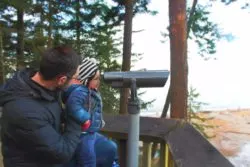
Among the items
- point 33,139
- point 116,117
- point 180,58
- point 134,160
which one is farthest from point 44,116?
point 180,58

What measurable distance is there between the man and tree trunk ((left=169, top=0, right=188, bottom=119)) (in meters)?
6.14

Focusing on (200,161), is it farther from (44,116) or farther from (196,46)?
(196,46)

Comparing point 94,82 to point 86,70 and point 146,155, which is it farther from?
point 146,155

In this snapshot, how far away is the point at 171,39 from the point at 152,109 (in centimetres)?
506

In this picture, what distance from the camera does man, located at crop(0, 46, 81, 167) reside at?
133 cm

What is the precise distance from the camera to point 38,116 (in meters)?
→ 1.34

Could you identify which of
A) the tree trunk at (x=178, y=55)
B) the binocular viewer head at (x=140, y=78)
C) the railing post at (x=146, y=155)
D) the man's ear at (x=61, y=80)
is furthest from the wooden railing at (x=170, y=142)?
the tree trunk at (x=178, y=55)

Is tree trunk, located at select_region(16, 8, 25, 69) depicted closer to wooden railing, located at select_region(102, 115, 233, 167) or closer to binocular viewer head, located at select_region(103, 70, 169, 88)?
wooden railing, located at select_region(102, 115, 233, 167)

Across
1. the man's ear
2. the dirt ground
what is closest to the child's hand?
the man's ear

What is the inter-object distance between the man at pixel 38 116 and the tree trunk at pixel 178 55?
6.14 meters

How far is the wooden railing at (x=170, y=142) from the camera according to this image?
5.32 feet

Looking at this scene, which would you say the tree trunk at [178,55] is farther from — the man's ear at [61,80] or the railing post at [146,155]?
the man's ear at [61,80]

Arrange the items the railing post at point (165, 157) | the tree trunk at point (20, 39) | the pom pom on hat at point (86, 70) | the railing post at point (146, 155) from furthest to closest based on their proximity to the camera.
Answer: the tree trunk at point (20, 39), the railing post at point (146, 155), the railing post at point (165, 157), the pom pom on hat at point (86, 70)

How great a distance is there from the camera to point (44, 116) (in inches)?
53.6
